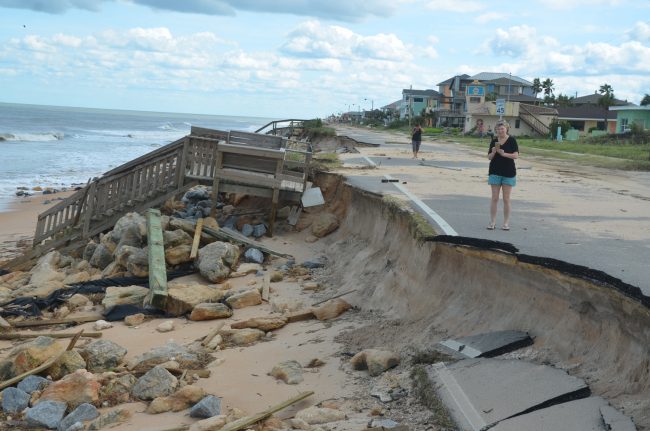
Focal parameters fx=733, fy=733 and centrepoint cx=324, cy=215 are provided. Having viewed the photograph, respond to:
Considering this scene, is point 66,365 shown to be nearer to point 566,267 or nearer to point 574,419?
point 566,267

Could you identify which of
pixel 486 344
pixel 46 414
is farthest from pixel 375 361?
pixel 46 414

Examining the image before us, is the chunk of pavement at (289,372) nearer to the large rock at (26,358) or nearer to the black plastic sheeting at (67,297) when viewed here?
the large rock at (26,358)

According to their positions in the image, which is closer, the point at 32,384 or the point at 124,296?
the point at 32,384

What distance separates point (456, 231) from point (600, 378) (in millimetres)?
4437

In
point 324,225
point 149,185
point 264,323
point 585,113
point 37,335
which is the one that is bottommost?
point 37,335

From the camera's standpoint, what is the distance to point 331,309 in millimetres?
9078

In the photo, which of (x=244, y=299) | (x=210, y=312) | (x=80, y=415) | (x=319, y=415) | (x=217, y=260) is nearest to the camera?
(x=319, y=415)

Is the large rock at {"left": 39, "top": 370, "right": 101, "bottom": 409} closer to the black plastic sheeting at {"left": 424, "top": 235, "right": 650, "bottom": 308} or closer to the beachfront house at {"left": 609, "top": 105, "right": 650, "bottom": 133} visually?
the black plastic sheeting at {"left": 424, "top": 235, "right": 650, "bottom": 308}

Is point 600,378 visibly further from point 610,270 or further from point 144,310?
point 144,310

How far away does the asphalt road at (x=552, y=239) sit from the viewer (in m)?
7.20

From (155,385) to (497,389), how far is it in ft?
11.0

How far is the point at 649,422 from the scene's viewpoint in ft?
14.7

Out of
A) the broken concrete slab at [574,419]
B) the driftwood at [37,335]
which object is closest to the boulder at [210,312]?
the driftwood at [37,335]

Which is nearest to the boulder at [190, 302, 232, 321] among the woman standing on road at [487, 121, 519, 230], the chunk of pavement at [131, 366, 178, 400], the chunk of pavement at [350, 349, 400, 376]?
the chunk of pavement at [131, 366, 178, 400]
